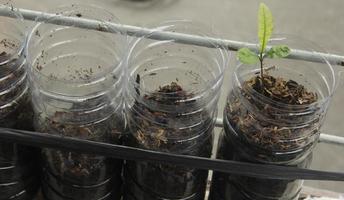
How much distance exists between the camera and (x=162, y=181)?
38.8 inches

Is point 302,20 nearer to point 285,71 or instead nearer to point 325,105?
point 285,71

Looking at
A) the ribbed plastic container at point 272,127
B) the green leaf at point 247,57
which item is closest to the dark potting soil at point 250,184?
the ribbed plastic container at point 272,127

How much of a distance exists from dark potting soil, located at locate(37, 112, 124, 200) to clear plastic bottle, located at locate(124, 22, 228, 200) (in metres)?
0.04

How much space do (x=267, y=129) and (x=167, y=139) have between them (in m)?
0.17

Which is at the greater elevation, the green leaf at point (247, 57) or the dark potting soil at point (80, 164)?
the green leaf at point (247, 57)

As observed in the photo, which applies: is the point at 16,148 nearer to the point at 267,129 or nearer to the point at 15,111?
the point at 15,111

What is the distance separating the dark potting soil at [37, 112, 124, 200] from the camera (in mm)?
955

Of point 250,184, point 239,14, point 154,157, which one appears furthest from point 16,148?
point 239,14

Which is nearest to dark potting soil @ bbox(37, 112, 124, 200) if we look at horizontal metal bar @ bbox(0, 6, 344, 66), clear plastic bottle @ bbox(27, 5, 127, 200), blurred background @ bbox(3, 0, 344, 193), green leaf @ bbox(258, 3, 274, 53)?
clear plastic bottle @ bbox(27, 5, 127, 200)

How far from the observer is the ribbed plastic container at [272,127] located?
2.91 ft

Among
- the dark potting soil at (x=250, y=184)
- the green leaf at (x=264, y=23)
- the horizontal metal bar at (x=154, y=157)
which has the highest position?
the green leaf at (x=264, y=23)

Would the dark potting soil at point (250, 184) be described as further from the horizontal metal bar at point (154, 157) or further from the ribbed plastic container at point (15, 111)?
the ribbed plastic container at point (15, 111)

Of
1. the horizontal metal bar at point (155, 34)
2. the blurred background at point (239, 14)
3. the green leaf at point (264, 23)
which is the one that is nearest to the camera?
the green leaf at point (264, 23)

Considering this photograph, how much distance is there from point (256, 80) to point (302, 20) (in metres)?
1.66
